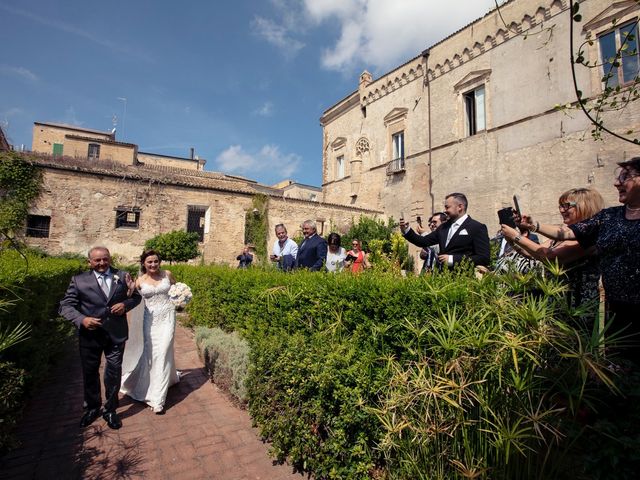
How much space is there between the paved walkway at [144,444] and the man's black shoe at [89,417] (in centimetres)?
6

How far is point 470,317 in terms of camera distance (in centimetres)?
244

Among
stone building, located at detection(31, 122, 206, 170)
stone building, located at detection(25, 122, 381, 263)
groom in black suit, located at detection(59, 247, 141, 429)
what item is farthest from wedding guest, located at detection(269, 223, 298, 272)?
stone building, located at detection(31, 122, 206, 170)

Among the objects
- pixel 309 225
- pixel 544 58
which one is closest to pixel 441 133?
pixel 544 58

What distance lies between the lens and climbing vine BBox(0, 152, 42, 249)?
13.2 metres

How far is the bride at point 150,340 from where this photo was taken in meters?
4.34

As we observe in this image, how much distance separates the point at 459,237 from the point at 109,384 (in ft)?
14.4

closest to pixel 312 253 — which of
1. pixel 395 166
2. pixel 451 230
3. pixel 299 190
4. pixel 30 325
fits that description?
pixel 451 230

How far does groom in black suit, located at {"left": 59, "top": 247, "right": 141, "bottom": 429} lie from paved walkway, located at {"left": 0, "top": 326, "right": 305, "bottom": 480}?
0.85 feet

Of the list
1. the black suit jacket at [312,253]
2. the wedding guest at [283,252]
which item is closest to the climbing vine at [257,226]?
the wedding guest at [283,252]

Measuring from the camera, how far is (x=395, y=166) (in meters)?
20.3

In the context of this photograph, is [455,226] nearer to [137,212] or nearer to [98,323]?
[98,323]

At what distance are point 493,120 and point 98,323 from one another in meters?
17.1

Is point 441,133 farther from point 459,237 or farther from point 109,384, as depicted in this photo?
point 109,384

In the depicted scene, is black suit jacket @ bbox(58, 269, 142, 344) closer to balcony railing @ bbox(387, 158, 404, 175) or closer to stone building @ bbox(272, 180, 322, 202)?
balcony railing @ bbox(387, 158, 404, 175)
